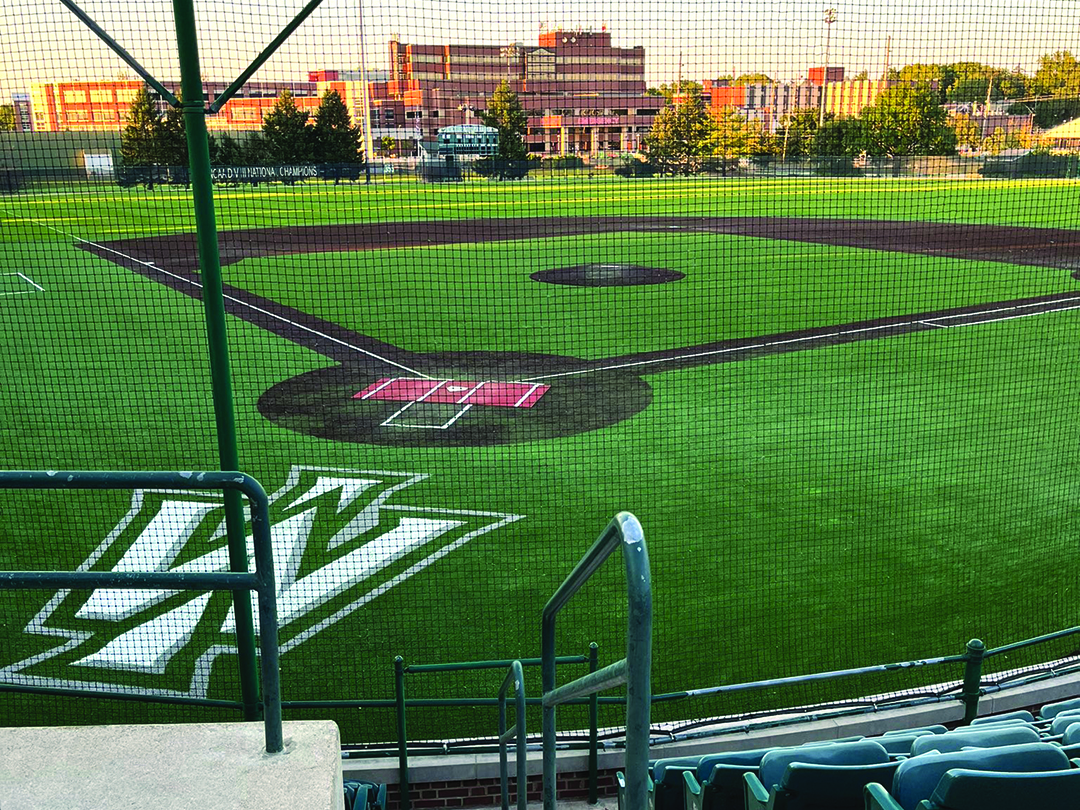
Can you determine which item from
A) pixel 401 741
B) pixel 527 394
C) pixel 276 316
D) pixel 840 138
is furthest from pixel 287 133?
pixel 840 138

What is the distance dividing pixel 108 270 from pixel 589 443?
843 inches

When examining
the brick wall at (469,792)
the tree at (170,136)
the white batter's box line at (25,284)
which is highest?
the tree at (170,136)

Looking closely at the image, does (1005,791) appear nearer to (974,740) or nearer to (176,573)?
(974,740)

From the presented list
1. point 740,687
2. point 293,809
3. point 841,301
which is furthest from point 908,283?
point 293,809

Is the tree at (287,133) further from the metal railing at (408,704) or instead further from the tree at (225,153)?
the metal railing at (408,704)

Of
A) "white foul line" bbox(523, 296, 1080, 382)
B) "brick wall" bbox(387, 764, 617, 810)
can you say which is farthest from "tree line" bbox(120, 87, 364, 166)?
"brick wall" bbox(387, 764, 617, 810)

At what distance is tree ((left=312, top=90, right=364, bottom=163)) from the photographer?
10599 millimetres

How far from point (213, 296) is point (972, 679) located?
463 cm

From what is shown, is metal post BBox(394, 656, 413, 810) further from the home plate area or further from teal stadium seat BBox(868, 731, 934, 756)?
the home plate area

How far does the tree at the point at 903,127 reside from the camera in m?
19.6

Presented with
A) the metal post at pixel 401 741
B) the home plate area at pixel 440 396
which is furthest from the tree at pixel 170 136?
the metal post at pixel 401 741

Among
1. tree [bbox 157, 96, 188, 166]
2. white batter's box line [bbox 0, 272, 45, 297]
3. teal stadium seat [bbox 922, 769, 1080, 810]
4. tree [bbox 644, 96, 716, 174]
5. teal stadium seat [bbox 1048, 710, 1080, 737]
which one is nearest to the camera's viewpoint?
teal stadium seat [bbox 922, 769, 1080, 810]

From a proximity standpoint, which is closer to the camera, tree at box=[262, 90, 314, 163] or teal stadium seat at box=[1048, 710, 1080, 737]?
teal stadium seat at box=[1048, 710, 1080, 737]

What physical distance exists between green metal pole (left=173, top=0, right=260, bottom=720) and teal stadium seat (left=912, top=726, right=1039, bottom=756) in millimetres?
3180
